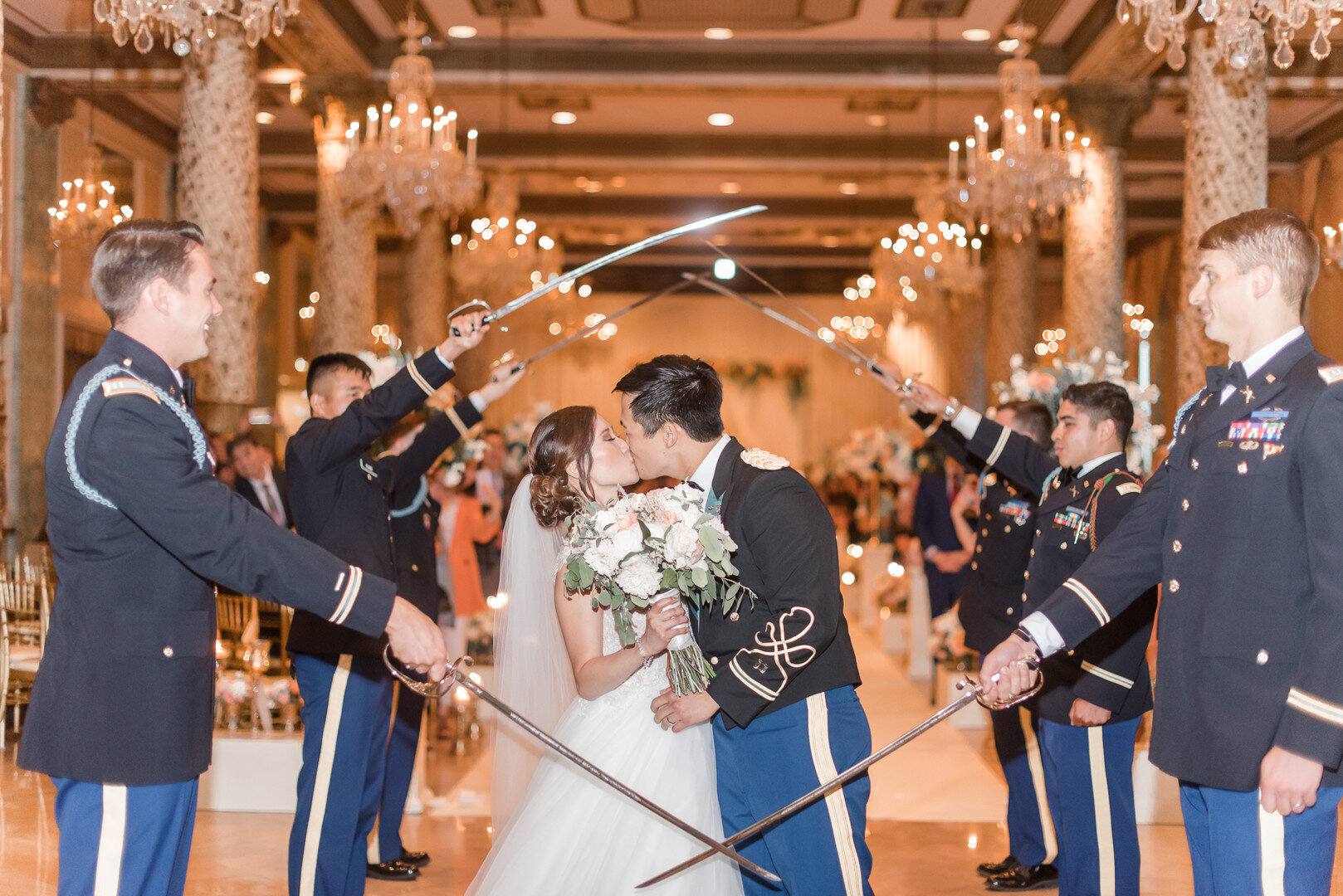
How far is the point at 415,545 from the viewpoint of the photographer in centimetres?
462

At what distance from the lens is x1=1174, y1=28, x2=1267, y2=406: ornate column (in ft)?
22.1

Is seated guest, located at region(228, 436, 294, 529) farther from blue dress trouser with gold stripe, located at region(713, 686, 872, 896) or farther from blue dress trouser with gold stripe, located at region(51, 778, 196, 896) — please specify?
blue dress trouser with gold stripe, located at region(713, 686, 872, 896)

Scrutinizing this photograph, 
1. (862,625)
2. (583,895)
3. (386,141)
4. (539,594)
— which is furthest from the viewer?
(862,625)

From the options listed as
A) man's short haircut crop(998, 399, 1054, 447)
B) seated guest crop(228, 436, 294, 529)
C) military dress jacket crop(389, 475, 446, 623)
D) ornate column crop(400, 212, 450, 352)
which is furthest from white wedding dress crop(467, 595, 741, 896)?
ornate column crop(400, 212, 450, 352)

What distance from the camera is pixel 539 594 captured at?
368 cm

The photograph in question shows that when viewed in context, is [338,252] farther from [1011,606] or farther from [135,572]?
[135,572]

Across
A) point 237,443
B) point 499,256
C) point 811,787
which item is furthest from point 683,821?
point 499,256

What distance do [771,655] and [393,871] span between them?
254 cm

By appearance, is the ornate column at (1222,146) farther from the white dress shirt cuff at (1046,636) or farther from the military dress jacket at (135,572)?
the military dress jacket at (135,572)

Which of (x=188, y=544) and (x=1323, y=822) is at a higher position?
(x=188, y=544)

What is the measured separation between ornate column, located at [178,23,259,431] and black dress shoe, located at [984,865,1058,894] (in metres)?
5.41

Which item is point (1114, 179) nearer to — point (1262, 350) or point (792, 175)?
point (792, 175)

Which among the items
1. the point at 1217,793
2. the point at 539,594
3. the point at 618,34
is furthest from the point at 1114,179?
the point at 1217,793

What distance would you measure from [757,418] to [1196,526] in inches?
837
